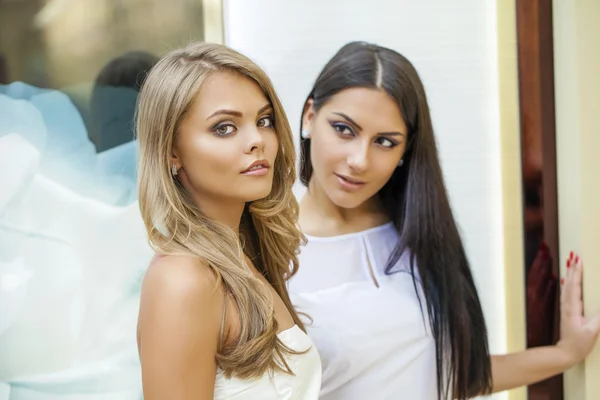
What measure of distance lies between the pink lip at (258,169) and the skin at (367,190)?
66 centimetres

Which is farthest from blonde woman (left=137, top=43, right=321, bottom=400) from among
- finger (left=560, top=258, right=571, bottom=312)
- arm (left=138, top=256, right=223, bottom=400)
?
finger (left=560, top=258, right=571, bottom=312)

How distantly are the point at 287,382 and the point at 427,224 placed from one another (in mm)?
985

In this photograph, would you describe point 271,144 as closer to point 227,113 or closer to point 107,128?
point 227,113

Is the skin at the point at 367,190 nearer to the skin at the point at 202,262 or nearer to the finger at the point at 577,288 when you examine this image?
the finger at the point at 577,288

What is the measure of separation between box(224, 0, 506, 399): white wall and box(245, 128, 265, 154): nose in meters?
0.76

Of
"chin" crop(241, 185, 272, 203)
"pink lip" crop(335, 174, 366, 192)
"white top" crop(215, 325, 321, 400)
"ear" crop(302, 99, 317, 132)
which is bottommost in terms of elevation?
"white top" crop(215, 325, 321, 400)

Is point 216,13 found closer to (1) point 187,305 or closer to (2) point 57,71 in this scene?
(2) point 57,71

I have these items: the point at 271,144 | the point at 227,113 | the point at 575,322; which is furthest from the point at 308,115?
the point at 575,322

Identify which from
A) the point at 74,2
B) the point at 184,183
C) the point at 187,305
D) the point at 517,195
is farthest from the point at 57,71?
the point at 517,195

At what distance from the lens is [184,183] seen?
5.53 feet

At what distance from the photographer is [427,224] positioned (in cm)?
242

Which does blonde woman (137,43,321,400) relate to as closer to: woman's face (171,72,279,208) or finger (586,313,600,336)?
woman's face (171,72,279,208)

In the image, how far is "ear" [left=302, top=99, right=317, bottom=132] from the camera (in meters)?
2.37

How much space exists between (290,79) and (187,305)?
3.89 feet
